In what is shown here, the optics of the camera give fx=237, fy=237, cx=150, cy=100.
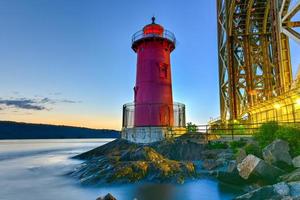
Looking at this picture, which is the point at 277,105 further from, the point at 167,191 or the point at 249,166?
the point at 167,191

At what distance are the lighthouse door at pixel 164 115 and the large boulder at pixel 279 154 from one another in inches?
461

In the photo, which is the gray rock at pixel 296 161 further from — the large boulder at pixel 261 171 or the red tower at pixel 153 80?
the red tower at pixel 153 80

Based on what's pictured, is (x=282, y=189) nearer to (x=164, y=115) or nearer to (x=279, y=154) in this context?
(x=279, y=154)

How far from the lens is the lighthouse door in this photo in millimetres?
21234

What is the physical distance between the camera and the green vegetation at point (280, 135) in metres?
10.5

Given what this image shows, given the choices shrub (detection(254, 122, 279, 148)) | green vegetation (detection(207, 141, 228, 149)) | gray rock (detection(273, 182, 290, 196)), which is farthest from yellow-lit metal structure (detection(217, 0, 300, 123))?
gray rock (detection(273, 182, 290, 196))

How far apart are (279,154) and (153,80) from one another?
13.7m

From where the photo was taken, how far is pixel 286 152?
987 cm

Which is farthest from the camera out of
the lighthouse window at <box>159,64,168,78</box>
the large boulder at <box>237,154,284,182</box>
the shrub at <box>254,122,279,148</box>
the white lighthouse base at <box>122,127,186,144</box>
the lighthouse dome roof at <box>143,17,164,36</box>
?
the lighthouse dome roof at <box>143,17,164,36</box>

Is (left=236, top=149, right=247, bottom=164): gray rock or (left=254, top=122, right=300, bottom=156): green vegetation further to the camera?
(left=236, top=149, right=247, bottom=164): gray rock

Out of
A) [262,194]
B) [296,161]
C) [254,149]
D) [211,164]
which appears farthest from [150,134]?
[262,194]

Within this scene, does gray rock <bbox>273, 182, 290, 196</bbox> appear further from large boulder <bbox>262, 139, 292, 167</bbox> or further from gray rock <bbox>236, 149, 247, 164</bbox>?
gray rock <bbox>236, 149, 247, 164</bbox>

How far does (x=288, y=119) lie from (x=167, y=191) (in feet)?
31.1

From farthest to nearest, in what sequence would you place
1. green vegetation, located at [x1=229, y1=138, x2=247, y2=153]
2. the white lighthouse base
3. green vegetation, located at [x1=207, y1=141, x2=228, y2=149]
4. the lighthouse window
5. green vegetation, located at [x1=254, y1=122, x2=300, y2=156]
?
the lighthouse window → the white lighthouse base → green vegetation, located at [x1=207, y1=141, x2=228, y2=149] → green vegetation, located at [x1=229, y1=138, x2=247, y2=153] → green vegetation, located at [x1=254, y1=122, x2=300, y2=156]
